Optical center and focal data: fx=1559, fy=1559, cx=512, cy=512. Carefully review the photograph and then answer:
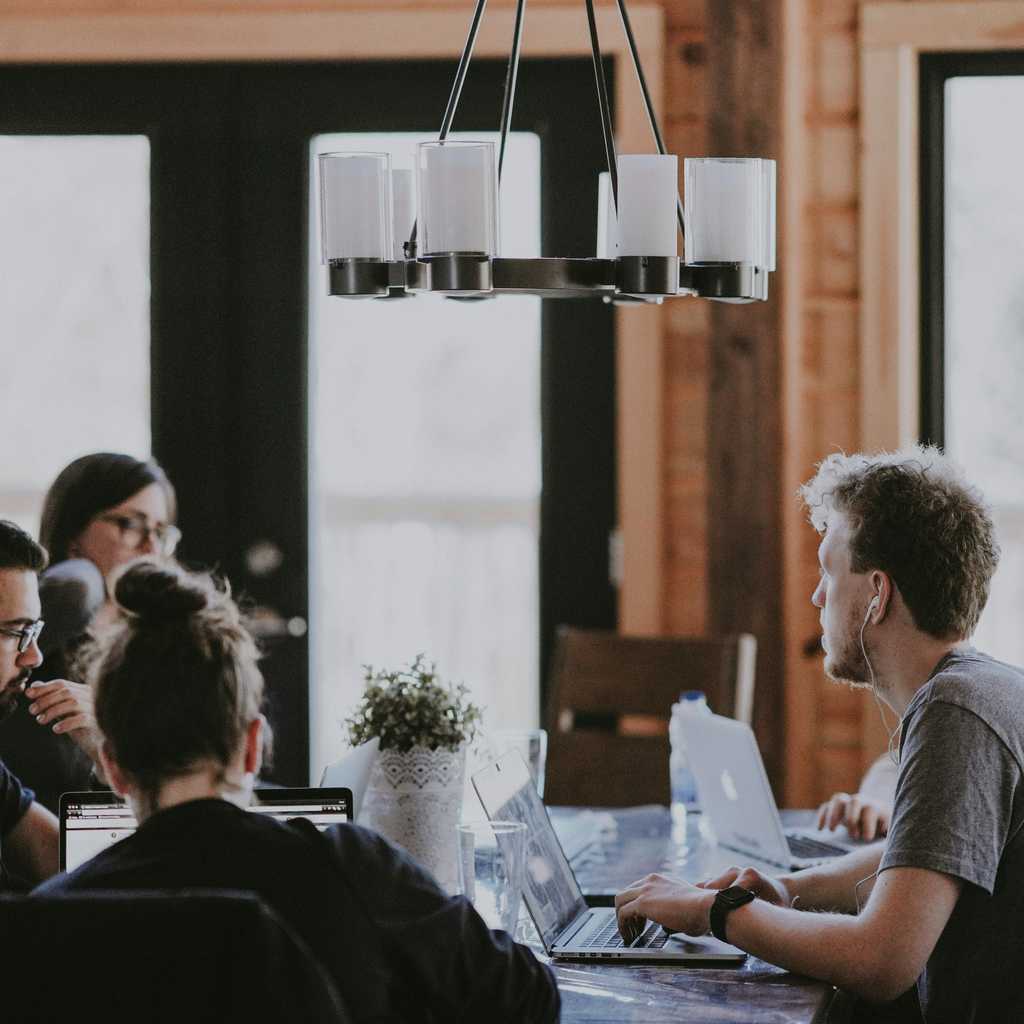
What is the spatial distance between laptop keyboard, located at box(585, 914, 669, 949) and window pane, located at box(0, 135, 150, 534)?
235 cm

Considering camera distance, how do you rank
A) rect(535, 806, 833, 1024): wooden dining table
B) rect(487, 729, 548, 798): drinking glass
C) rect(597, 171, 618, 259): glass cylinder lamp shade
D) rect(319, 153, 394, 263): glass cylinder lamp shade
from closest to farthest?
rect(535, 806, 833, 1024): wooden dining table → rect(319, 153, 394, 263): glass cylinder lamp shade → rect(597, 171, 618, 259): glass cylinder lamp shade → rect(487, 729, 548, 798): drinking glass

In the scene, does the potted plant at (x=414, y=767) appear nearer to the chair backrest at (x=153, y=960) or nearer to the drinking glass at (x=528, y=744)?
the drinking glass at (x=528, y=744)

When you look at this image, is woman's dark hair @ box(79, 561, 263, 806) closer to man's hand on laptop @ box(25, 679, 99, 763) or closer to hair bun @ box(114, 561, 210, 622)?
hair bun @ box(114, 561, 210, 622)

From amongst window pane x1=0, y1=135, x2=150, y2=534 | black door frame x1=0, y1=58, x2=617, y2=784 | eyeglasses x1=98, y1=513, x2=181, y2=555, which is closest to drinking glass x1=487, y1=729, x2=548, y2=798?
eyeglasses x1=98, y1=513, x2=181, y2=555

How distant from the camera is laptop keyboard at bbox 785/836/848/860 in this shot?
7.73 feet

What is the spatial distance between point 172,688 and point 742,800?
3.84ft

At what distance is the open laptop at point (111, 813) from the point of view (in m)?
1.80

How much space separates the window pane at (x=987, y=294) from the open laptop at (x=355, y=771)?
2157mm

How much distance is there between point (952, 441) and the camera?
379cm

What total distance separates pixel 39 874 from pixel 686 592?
207 cm

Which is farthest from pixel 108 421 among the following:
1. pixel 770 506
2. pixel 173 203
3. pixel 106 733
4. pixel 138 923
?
pixel 138 923

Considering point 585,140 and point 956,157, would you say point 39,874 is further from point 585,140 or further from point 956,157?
point 956,157

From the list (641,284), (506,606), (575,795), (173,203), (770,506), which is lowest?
(575,795)

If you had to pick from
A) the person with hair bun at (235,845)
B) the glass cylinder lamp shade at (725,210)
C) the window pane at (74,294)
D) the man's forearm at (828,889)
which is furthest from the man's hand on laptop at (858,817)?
the window pane at (74,294)
